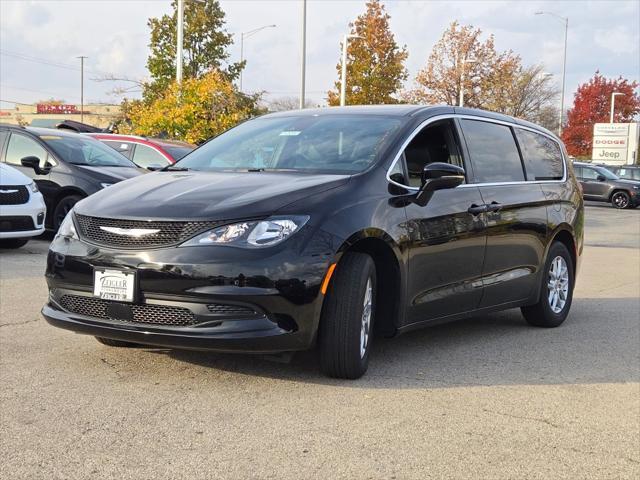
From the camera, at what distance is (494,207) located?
240 inches

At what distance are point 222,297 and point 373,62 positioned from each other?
38.0 m

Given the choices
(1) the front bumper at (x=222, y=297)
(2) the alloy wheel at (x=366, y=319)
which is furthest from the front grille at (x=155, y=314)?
Result: (2) the alloy wheel at (x=366, y=319)

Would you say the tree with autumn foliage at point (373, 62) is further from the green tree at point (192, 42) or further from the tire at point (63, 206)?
the tire at point (63, 206)

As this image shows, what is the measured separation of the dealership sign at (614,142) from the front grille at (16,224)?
143 feet

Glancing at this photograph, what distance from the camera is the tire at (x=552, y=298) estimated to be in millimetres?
6984

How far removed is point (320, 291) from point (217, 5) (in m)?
32.4

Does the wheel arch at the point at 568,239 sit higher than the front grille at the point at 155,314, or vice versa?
the wheel arch at the point at 568,239

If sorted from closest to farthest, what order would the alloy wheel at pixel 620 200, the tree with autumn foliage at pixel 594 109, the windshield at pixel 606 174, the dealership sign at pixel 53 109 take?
the alloy wheel at pixel 620 200 < the windshield at pixel 606 174 < the tree with autumn foliage at pixel 594 109 < the dealership sign at pixel 53 109

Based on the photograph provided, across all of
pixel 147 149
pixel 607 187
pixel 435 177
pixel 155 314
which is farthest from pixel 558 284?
pixel 607 187

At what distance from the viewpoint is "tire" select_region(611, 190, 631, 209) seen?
105 feet

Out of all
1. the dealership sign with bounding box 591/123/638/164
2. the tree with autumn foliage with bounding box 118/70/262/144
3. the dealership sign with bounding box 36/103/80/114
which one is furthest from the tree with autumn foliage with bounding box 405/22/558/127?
the dealership sign with bounding box 36/103/80/114

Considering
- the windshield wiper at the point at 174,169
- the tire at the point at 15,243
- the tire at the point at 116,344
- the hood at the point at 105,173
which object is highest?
the windshield wiper at the point at 174,169

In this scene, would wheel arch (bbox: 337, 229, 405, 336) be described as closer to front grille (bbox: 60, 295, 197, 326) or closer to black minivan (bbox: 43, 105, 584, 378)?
black minivan (bbox: 43, 105, 584, 378)

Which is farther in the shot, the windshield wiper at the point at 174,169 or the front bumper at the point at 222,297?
the windshield wiper at the point at 174,169
